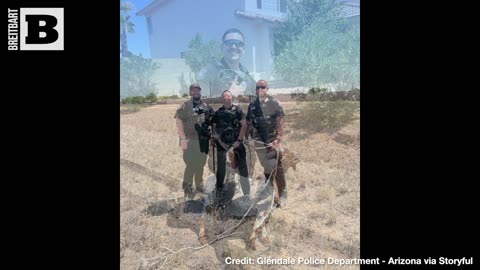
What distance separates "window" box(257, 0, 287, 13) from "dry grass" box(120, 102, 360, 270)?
1.09 metres

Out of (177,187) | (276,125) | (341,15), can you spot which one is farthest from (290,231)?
(341,15)

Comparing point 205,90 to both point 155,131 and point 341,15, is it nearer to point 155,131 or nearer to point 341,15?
point 155,131

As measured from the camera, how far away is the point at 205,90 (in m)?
2.99

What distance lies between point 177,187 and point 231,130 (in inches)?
43.5

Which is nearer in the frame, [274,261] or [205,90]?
[274,261]

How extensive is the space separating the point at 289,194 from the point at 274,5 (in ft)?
6.98

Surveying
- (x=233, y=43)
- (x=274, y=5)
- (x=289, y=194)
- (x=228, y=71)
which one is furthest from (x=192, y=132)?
(x=274, y=5)

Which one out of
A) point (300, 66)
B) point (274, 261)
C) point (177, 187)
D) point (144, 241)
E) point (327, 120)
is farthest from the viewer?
point (327, 120)

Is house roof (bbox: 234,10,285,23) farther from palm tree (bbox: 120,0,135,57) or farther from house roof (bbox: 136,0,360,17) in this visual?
palm tree (bbox: 120,0,135,57)

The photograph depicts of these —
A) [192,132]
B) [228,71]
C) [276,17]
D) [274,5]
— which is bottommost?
[192,132]

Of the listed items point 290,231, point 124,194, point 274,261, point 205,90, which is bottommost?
point 274,261

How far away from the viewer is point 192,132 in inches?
120

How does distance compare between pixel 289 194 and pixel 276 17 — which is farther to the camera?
pixel 289 194

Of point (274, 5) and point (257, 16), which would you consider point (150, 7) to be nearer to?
point (257, 16)
